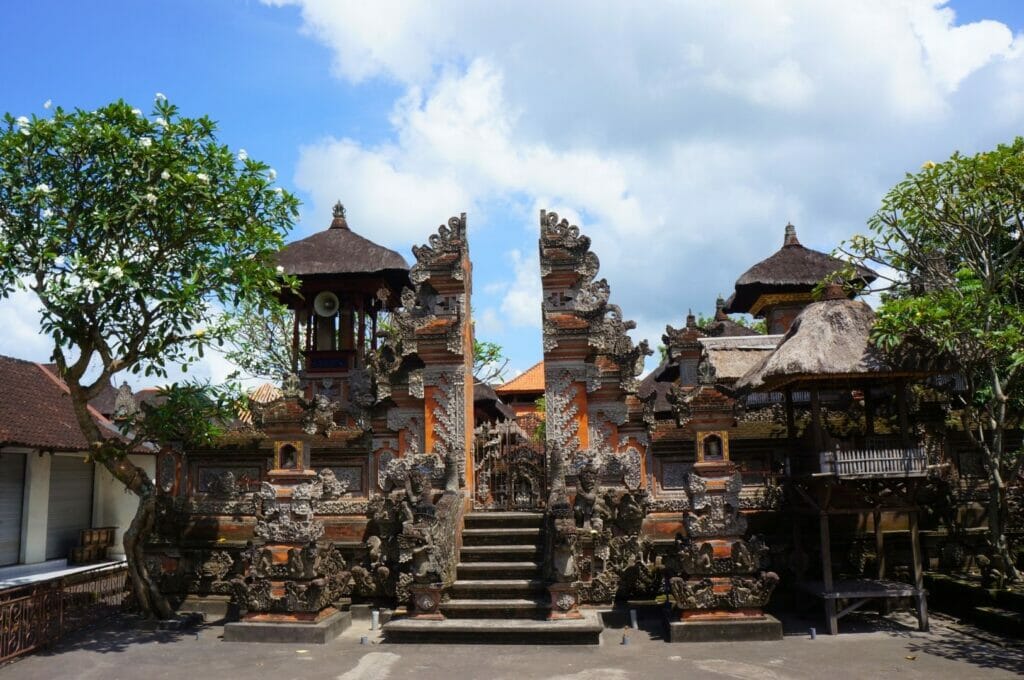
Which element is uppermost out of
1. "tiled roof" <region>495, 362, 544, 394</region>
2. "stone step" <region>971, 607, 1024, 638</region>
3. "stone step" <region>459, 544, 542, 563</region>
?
"tiled roof" <region>495, 362, 544, 394</region>

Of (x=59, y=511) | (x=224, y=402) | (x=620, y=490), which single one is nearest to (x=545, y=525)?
(x=620, y=490)

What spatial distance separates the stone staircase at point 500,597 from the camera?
966cm

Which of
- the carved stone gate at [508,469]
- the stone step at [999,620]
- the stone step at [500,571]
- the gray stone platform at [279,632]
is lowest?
the gray stone platform at [279,632]

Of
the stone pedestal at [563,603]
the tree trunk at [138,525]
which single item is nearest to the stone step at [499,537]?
the stone pedestal at [563,603]

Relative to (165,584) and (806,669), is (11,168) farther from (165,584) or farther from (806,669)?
(806,669)

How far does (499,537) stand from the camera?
11.5 metres

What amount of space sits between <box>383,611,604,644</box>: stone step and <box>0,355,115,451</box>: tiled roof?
11539mm

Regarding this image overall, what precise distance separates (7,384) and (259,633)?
13.8 meters

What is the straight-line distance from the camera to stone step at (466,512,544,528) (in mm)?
11703

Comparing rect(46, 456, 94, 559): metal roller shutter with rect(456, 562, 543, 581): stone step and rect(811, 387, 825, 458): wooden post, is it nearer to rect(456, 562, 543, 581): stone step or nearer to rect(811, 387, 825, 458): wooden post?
rect(456, 562, 543, 581): stone step

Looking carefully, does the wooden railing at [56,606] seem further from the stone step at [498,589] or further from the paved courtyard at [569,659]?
the stone step at [498,589]

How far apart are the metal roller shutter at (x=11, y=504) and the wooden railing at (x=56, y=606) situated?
8688 mm

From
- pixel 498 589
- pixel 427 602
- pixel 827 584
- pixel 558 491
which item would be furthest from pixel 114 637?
pixel 827 584

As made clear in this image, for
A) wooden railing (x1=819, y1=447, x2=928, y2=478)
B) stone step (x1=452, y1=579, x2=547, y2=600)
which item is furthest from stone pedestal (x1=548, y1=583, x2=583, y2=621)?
wooden railing (x1=819, y1=447, x2=928, y2=478)
